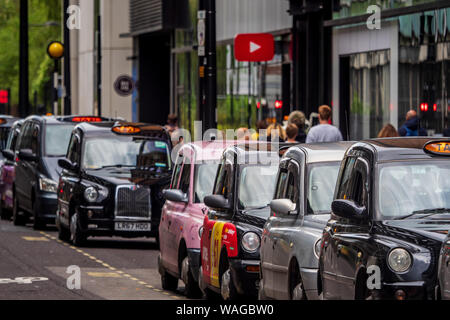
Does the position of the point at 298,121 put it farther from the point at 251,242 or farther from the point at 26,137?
the point at 251,242

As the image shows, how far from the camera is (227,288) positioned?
1185cm

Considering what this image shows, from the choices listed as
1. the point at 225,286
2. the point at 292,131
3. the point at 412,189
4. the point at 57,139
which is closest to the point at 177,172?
the point at 292,131

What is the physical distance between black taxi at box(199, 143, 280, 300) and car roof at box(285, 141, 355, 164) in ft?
2.84

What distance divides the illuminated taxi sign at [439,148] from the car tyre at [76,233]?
35.9 ft

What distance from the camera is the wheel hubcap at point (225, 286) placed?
11820 millimetres

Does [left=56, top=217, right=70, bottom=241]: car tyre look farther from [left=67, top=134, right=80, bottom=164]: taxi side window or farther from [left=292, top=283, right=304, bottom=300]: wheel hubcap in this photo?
[left=292, top=283, right=304, bottom=300]: wheel hubcap

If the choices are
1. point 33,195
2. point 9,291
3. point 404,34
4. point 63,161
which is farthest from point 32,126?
point 9,291

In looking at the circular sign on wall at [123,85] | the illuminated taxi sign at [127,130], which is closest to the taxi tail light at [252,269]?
the illuminated taxi sign at [127,130]

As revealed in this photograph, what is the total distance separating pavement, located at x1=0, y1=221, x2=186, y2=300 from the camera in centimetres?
1358

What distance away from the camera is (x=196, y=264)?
13211mm

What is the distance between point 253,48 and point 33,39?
47712 millimetres

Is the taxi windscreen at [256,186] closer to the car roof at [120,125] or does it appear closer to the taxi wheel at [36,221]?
the car roof at [120,125]

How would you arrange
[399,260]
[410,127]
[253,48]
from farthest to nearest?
[410,127] → [253,48] → [399,260]
